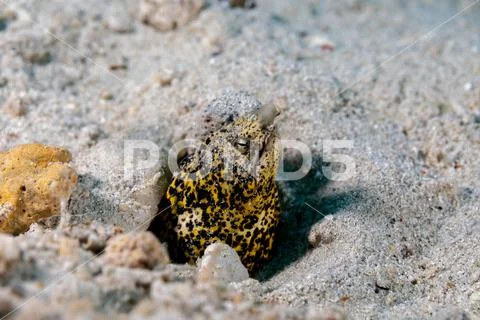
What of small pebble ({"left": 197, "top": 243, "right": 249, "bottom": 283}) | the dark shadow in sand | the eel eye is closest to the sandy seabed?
the dark shadow in sand

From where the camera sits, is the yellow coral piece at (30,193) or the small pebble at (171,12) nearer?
the yellow coral piece at (30,193)

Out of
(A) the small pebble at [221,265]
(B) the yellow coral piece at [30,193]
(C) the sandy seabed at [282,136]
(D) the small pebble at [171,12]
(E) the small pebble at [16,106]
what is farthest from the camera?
(D) the small pebble at [171,12]

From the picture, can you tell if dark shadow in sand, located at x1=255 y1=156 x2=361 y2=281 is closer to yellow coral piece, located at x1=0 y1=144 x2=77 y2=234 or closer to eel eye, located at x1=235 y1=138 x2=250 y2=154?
eel eye, located at x1=235 y1=138 x2=250 y2=154

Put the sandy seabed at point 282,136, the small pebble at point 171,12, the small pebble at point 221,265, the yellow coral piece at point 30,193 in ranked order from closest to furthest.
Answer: the sandy seabed at point 282,136 → the small pebble at point 221,265 → the yellow coral piece at point 30,193 → the small pebble at point 171,12

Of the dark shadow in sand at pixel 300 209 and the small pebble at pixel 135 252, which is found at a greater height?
the small pebble at pixel 135 252

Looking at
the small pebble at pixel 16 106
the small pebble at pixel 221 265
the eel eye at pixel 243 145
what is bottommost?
the small pebble at pixel 16 106

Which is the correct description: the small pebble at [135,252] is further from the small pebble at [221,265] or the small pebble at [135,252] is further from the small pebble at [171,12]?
the small pebble at [171,12]

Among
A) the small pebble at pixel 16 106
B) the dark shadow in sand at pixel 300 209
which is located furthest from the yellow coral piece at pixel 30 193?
the dark shadow in sand at pixel 300 209

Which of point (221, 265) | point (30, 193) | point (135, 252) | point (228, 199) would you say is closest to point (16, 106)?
point (30, 193)
